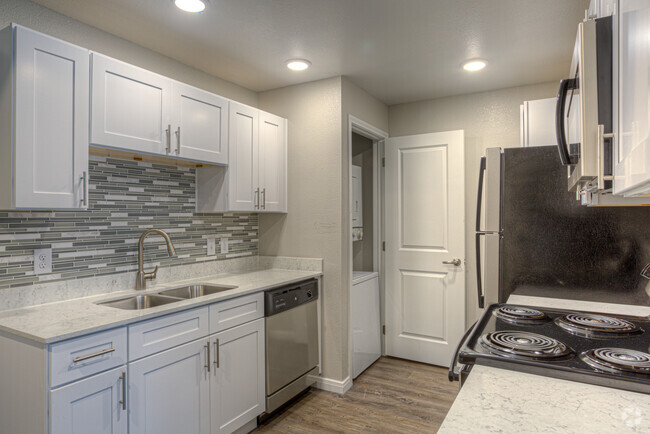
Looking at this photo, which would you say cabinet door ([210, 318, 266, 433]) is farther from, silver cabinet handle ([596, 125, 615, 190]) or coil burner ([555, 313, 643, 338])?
silver cabinet handle ([596, 125, 615, 190])

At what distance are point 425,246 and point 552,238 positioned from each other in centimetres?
148

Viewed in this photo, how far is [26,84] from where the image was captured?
1653 millimetres

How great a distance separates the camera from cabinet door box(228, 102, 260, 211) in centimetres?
270

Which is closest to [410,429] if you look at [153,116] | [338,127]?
[338,127]

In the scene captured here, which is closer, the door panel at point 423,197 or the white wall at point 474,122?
the white wall at point 474,122

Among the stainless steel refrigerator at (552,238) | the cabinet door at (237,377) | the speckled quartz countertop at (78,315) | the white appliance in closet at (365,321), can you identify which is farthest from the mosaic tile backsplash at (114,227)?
the stainless steel refrigerator at (552,238)

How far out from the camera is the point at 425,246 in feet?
11.7

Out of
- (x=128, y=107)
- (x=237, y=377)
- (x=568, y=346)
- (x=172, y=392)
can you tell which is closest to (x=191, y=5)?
(x=128, y=107)

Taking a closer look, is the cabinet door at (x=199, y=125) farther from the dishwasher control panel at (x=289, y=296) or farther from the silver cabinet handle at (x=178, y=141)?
the dishwasher control panel at (x=289, y=296)

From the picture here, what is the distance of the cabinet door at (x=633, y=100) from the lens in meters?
0.54

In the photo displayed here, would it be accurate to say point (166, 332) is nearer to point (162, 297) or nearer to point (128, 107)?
point (162, 297)

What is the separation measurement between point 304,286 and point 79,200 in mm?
1518

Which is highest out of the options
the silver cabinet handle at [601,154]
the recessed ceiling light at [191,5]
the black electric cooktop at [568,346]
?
the recessed ceiling light at [191,5]

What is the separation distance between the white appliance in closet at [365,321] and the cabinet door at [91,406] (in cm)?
181
